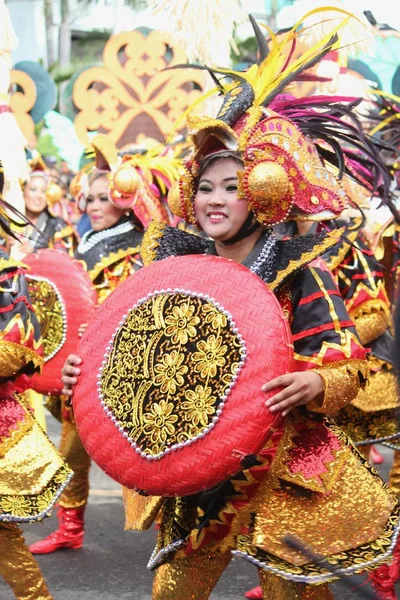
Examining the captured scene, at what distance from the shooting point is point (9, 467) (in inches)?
165

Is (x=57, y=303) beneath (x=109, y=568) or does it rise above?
above

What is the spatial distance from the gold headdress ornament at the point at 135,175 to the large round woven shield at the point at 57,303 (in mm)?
643

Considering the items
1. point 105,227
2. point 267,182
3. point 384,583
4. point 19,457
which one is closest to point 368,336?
point 384,583

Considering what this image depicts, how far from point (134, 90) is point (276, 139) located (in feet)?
18.6

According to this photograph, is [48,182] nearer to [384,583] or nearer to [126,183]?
[126,183]

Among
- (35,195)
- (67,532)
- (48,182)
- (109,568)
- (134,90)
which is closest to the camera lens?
(109,568)

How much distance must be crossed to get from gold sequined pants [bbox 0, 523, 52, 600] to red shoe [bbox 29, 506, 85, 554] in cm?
188

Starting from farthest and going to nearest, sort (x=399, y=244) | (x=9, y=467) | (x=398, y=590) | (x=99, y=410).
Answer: (x=399, y=244) → (x=398, y=590) → (x=9, y=467) → (x=99, y=410)

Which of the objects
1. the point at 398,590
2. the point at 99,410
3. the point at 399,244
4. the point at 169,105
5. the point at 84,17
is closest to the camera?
the point at 99,410

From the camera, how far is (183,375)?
3213mm

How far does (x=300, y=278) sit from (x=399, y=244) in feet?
8.41

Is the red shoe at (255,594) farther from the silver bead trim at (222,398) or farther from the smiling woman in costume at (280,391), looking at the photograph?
the silver bead trim at (222,398)

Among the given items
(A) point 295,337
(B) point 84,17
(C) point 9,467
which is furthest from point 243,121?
(B) point 84,17

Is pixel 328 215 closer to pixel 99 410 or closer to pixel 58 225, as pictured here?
pixel 99 410
